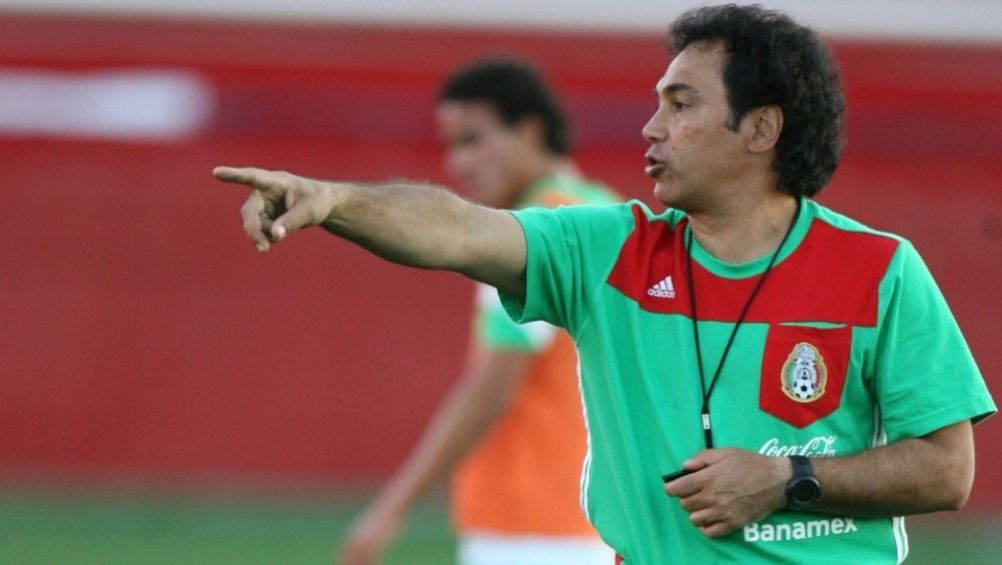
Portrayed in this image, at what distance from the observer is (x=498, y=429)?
495 centimetres

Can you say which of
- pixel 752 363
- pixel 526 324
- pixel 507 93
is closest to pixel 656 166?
pixel 752 363

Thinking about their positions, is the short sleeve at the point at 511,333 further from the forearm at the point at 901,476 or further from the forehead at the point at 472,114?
the forearm at the point at 901,476

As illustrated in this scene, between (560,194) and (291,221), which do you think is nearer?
(291,221)

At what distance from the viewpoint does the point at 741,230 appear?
3320mm

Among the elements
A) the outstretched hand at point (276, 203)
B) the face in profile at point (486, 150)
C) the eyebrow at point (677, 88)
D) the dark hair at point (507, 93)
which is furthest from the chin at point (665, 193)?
the dark hair at point (507, 93)

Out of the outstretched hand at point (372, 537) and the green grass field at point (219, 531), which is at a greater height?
the green grass field at point (219, 531)

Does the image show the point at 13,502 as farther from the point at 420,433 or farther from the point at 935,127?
the point at 935,127

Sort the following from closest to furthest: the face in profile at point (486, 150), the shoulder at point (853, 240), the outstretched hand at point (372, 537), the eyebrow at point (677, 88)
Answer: the shoulder at point (853, 240) → the eyebrow at point (677, 88) → the outstretched hand at point (372, 537) → the face in profile at point (486, 150)

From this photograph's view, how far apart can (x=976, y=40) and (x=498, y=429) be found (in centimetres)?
755

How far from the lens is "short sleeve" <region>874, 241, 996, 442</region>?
3.13m

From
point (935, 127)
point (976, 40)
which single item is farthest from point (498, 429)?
point (976, 40)

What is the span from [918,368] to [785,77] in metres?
0.68

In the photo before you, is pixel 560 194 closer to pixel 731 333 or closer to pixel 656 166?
pixel 656 166

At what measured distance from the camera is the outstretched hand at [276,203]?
9.03 feet
